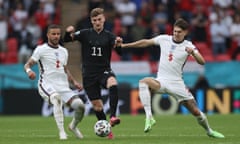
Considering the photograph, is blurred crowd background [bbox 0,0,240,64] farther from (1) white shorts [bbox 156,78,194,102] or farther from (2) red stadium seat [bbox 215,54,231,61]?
(1) white shorts [bbox 156,78,194,102]

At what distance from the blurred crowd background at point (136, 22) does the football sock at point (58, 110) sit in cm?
1337

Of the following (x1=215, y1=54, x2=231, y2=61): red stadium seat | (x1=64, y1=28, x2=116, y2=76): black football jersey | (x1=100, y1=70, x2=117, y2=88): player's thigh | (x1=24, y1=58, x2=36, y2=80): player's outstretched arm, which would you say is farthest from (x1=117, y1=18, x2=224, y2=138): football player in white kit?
(x1=215, y1=54, x2=231, y2=61): red stadium seat

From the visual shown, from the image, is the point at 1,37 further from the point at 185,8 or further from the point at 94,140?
the point at 94,140

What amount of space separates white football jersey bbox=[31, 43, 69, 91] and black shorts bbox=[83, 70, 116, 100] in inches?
18.4

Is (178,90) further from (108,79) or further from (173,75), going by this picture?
(108,79)

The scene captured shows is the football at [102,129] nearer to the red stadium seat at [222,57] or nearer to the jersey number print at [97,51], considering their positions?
the jersey number print at [97,51]

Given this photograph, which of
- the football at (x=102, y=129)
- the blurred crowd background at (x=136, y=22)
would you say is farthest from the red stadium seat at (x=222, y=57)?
the football at (x=102, y=129)

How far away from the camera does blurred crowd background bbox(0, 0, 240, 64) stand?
28625 mm

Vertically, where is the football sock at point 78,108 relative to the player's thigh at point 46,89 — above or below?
below

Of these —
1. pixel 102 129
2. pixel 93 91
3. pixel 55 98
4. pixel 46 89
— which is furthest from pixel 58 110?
pixel 102 129

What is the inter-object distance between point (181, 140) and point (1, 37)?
1573cm

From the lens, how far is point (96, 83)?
1502 cm

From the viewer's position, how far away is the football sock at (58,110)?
14.5m

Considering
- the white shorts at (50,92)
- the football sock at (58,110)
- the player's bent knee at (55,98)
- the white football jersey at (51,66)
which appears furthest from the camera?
the white football jersey at (51,66)
